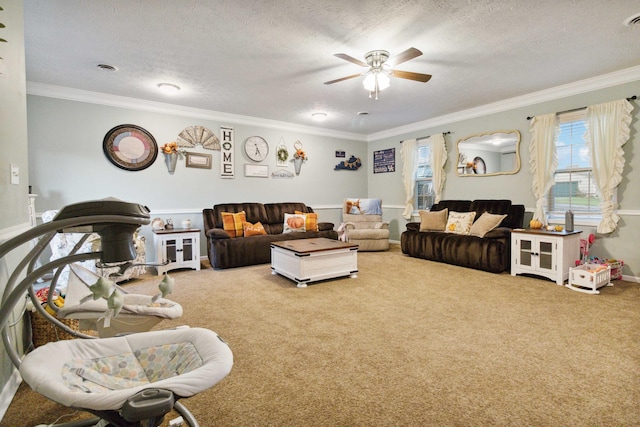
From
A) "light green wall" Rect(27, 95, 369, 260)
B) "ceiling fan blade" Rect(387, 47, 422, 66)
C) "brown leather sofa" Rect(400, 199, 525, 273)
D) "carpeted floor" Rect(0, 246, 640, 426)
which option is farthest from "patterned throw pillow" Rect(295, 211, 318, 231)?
"ceiling fan blade" Rect(387, 47, 422, 66)

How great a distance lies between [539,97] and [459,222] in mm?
2084

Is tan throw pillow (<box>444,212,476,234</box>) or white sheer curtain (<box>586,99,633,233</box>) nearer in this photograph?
white sheer curtain (<box>586,99,633,233</box>)

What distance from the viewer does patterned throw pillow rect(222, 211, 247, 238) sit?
4.99 m

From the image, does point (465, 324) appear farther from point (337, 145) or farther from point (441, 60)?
point (337, 145)

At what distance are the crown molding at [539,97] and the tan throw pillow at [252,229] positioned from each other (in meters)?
3.64

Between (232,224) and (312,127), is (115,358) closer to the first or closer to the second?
(232,224)

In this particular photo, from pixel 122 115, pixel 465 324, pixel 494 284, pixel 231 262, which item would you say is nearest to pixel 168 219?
pixel 231 262

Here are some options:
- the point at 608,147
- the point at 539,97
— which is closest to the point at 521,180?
the point at 608,147

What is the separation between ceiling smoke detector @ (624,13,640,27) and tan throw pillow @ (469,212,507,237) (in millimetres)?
2468

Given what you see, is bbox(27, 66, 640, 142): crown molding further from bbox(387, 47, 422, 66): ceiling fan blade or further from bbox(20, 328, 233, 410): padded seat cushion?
bbox(20, 328, 233, 410): padded seat cushion

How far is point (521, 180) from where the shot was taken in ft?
15.8

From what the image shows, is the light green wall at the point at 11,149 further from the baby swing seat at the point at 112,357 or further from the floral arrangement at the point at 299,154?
the floral arrangement at the point at 299,154

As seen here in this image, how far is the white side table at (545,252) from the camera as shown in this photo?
3.68 meters

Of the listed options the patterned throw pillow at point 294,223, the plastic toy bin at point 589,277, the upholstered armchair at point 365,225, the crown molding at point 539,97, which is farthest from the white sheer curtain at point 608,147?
the patterned throw pillow at point 294,223
